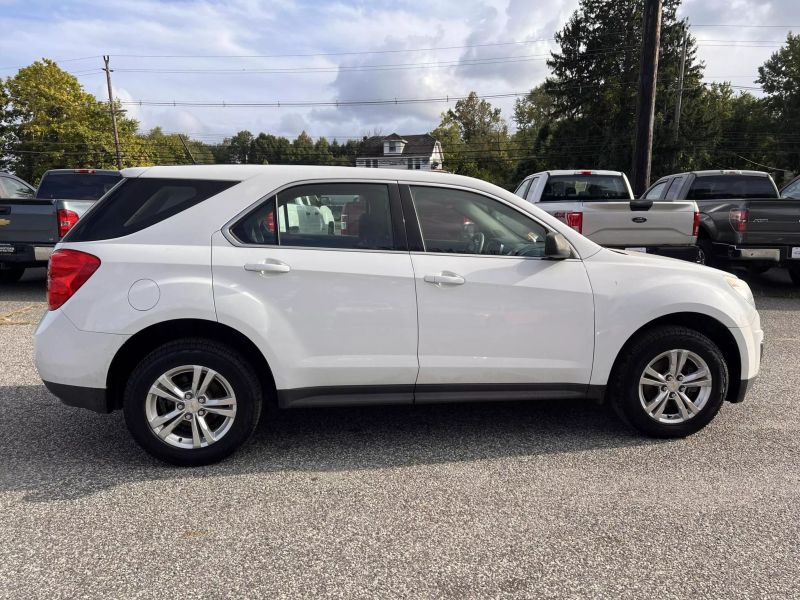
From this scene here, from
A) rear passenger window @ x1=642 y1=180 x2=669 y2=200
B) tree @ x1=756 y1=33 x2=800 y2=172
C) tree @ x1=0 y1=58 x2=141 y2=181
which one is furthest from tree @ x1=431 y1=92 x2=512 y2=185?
rear passenger window @ x1=642 y1=180 x2=669 y2=200

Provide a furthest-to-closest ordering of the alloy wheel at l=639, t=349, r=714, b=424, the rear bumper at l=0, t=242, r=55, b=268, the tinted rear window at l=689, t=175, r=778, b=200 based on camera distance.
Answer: the tinted rear window at l=689, t=175, r=778, b=200, the rear bumper at l=0, t=242, r=55, b=268, the alloy wheel at l=639, t=349, r=714, b=424

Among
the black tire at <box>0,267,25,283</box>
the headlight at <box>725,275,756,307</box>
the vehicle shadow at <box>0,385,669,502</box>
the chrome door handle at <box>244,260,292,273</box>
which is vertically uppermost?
the chrome door handle at <box>244,260,292,273</box>

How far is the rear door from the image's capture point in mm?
3396

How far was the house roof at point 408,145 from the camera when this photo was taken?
8775 centimetres

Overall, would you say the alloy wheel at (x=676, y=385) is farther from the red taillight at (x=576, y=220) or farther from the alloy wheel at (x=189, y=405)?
the red taillight at (x=576, y=220)

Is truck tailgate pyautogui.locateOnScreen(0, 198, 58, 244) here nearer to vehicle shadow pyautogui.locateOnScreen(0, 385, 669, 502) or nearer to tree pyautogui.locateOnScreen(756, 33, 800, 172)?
vehicle shadow pyautogui.locateOnScreen(0, 385, 669, 502)

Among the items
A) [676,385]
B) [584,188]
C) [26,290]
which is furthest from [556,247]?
[26,290]

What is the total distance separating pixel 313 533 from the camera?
111 inches

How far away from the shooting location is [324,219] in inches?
141

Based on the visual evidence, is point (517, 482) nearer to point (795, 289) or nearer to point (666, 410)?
point (666, 410)

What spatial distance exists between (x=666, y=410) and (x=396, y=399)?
1.82m

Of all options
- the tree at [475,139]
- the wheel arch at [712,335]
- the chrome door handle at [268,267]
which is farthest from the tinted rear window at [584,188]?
the tree at [475,139]

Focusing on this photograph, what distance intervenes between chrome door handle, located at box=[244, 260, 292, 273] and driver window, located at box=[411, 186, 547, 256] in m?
0.87

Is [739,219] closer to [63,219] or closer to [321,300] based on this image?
[321,300]
